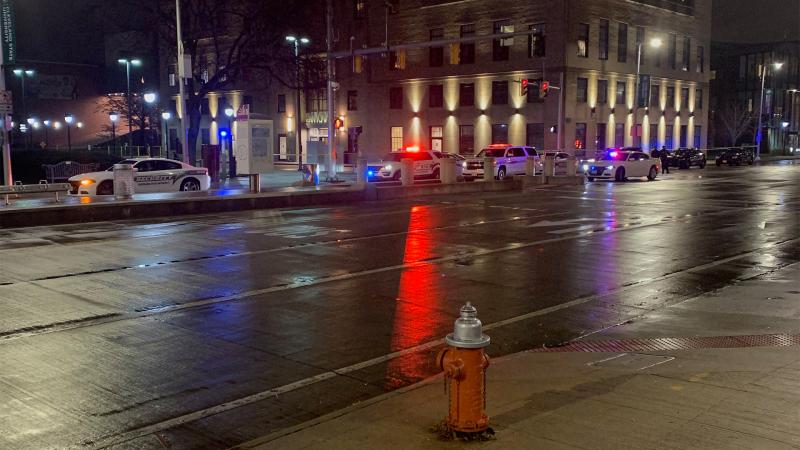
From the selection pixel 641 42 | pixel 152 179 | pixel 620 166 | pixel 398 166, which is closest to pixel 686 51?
pixel 641 42

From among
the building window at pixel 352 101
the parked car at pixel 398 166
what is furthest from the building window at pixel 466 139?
the parked car at pixel 398 166

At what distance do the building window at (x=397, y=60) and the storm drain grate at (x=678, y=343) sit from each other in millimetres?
56630

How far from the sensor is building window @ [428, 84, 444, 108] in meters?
60.4

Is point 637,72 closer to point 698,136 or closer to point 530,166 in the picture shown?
point 698,136

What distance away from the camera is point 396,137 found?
63844 mm

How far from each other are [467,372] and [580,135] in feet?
175

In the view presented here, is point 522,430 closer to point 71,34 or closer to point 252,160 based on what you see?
point 252,160

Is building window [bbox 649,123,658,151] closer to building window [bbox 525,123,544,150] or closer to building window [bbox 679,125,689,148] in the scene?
building window [bbox 679,125,689,148]

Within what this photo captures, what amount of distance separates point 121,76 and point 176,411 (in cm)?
9661

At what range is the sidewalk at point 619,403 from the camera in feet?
15.4

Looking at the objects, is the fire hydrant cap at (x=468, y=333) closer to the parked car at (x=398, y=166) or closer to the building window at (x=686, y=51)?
the parked car at (x=398, y=166)

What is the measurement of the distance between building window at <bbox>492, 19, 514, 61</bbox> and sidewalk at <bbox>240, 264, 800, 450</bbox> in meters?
50.6

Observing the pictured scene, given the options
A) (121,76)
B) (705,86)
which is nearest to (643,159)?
(705,86)

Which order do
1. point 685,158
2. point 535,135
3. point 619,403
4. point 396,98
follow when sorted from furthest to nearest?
point 396,98 < point 685,158 < point 535,135 < point 619,403
